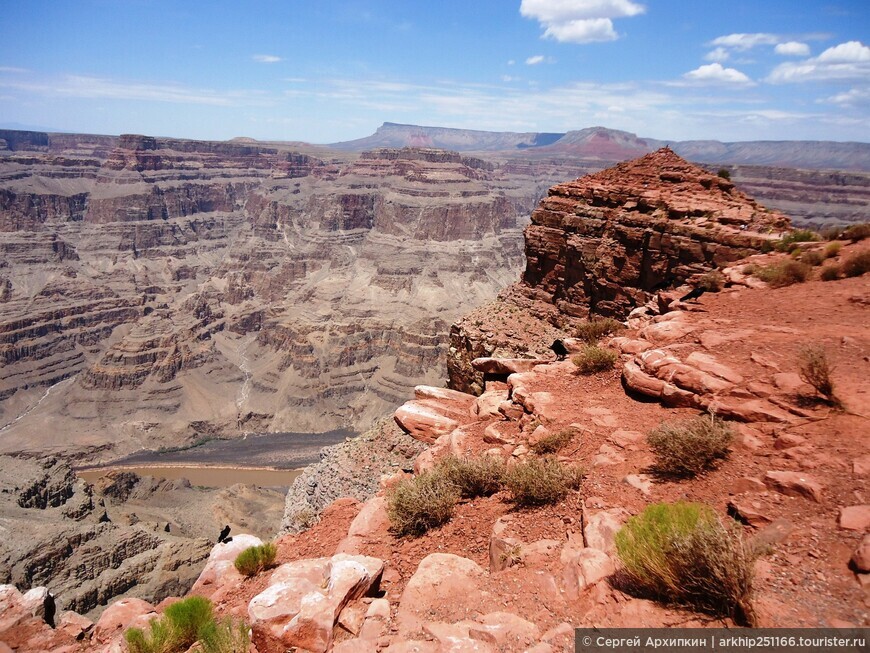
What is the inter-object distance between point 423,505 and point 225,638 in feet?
9.23

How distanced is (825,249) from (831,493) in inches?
478

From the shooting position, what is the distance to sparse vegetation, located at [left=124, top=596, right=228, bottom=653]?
236 inches

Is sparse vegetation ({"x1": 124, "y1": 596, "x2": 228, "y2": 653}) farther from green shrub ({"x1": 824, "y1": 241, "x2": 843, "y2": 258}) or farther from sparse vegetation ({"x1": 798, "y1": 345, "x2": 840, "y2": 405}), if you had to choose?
green shrub ({"x1": 824, "y1": 241, "x2": 843, "y2": 258})

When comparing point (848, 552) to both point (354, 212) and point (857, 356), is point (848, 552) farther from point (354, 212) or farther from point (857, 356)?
point (354, 212)

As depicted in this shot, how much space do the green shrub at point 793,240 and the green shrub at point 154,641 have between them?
18.0m

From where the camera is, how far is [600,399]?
30.2ft

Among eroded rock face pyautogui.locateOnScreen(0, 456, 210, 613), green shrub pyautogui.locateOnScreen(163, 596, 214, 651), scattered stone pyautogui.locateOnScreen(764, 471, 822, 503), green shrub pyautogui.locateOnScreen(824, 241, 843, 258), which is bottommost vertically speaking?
eroded rock face pyautogui.locateOnScreen(0, 456, 210, 613)

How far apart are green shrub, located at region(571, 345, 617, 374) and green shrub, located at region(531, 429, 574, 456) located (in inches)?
118

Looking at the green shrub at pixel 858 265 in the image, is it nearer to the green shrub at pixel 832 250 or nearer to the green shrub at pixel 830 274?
the green shrub at pixel 830 274

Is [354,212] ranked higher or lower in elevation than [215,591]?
higher

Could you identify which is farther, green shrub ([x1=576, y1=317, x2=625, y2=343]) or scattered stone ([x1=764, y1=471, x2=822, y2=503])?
green shrub ([x1=576, y1=317, x2=625, y2=343])

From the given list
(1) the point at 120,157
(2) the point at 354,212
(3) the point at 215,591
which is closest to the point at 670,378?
(3) the point at 215,591

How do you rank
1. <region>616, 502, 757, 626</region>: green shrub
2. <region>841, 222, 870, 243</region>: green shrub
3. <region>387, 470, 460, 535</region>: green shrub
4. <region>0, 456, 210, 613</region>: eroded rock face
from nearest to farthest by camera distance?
<region>616, 502, 757, 626</region>: green shrub
<region>387, 470, 460, 535</region>: green shrub
<region>841, 222, 870, 243</region>: green shrub
<region>0, 456, 210, 613</region>: eroded rock face

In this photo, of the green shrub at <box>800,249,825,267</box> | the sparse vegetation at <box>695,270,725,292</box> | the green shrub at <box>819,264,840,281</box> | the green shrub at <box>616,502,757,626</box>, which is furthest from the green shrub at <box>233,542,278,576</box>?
the green shrub at <box>800,249,825,267</box>
